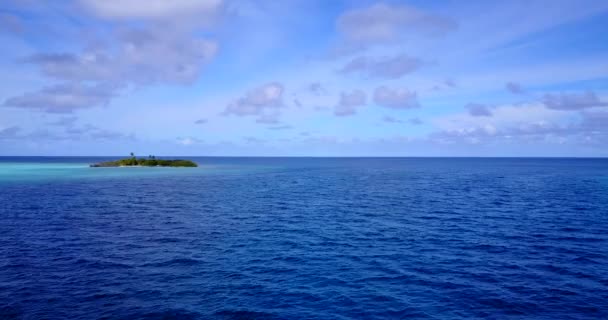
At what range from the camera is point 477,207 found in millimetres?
58969

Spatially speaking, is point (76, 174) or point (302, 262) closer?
point (302, 262)

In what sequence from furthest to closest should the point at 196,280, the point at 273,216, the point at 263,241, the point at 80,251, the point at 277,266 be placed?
the point at 273,216
the point at 263,241
the point at 80,251
the point at 277,266
the point at 196,280

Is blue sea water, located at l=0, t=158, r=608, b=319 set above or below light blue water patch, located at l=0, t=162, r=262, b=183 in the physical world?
below

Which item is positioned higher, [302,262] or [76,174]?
[76,174]

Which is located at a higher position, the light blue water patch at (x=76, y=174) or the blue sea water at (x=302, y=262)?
the light blue water patch at (x=76, y=174)

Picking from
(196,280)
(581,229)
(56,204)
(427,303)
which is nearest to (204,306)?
(196,280)

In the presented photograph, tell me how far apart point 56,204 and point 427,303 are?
57337 mm

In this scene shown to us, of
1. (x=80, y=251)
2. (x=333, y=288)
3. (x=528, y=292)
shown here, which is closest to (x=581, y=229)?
(x=528, y=292)

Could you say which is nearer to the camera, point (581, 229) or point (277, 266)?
point (277, 266)

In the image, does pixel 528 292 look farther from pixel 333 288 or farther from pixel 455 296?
pixel 333 288

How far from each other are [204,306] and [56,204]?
48373 mm

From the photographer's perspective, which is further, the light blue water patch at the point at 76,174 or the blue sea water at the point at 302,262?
the light blue water patch at the point at 76,174

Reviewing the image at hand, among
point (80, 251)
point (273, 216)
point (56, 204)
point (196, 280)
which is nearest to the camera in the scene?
point (196, 280)

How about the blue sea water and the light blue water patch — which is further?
the light blue water patch
